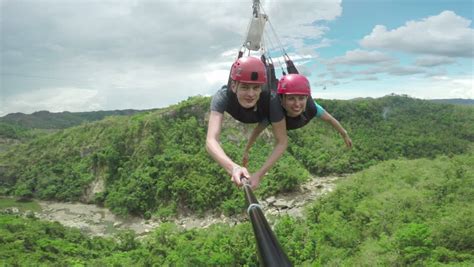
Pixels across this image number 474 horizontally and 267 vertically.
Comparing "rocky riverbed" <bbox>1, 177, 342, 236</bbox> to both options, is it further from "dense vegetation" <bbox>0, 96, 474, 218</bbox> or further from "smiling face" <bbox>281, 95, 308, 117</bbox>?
"smiling face" <bbox>281, 95, 308, 117</bbox>

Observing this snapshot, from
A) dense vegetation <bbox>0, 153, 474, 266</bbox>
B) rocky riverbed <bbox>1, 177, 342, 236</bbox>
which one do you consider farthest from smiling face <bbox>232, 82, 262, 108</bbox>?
rocky riverbed <bbox>1, 177, 342, 236</bbox>

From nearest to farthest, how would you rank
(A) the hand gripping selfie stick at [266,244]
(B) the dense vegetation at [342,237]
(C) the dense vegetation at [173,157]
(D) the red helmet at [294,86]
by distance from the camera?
(A) the hand gripping selfie stick at [266,244], (D) the red helmet at [294,86], (B) the dense vegetation at [342,237], (C) the dense vegetation at [173,157]

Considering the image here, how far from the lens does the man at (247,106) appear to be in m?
2.90

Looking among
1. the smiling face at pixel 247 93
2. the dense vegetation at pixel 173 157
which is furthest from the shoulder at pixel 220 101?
the dense vegetation at pixel 173 157

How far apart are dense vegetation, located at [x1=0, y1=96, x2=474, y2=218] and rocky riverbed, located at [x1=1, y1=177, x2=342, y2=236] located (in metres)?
1.08

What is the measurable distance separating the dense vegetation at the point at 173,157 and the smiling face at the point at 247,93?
3282 cm

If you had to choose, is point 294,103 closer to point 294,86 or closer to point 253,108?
point 294,86

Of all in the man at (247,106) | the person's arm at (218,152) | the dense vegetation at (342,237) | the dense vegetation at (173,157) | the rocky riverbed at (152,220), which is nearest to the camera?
the person's arm at (218,152)

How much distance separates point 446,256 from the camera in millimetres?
15555

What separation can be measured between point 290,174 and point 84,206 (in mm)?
26285

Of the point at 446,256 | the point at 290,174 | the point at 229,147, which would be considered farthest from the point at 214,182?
the point at 446,256

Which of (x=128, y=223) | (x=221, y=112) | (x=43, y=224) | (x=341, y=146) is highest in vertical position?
(x=221, y=112)

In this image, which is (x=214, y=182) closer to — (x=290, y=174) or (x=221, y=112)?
(x=290, y=174)

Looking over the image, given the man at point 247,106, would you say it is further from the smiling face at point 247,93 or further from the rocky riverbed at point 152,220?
the rocky riverbed at point 152,220
